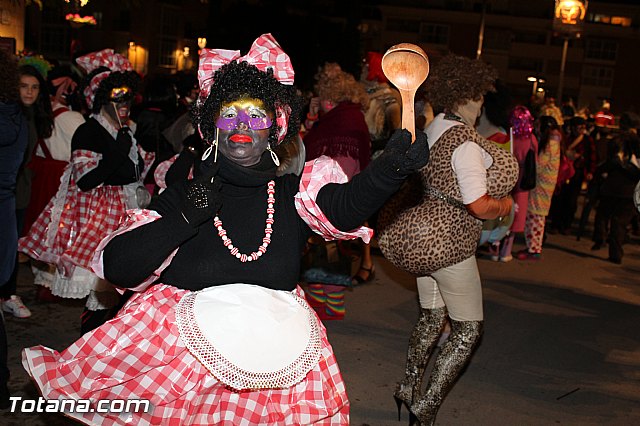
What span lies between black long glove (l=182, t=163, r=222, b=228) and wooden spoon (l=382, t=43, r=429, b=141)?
705mm

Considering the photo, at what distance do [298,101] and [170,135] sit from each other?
11.3 ft

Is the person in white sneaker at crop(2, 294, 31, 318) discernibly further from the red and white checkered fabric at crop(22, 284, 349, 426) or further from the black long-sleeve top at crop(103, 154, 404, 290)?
the black long-sleeve top at crop(103, 154, 404, 290)

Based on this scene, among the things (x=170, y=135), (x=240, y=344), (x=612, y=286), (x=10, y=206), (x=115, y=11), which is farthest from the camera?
(x=115, y=11)

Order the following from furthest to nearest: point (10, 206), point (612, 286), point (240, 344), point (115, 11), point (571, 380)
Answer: point (115, 11) < point (612, 286) < point (571, 380) < point (10, 206) < point (240, 344)

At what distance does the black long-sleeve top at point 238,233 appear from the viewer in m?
2.45

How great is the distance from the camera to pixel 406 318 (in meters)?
7.08

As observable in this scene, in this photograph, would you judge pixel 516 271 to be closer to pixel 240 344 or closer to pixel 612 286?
pixel 612 286

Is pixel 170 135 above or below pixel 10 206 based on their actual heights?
above

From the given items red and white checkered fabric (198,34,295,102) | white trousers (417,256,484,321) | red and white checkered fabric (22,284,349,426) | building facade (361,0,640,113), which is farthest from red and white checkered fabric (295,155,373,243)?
building facade (361,0,640,113)

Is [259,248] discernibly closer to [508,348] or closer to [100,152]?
[100,152]

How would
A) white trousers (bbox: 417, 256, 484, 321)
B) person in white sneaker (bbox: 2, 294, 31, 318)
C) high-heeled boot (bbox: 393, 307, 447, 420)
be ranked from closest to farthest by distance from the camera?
white trousers (bbox: 417, 256, 484, 321) < high-heeled boot (bbox: 393, 307, 447, 420) < person in white sneaker (bbox: 2, 294, 31, 318)

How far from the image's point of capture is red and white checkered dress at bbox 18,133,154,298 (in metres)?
5.49

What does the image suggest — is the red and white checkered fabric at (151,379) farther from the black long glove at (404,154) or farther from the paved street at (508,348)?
the paved street at (508,348)

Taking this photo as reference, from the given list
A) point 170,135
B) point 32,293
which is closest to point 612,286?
point 170,135
